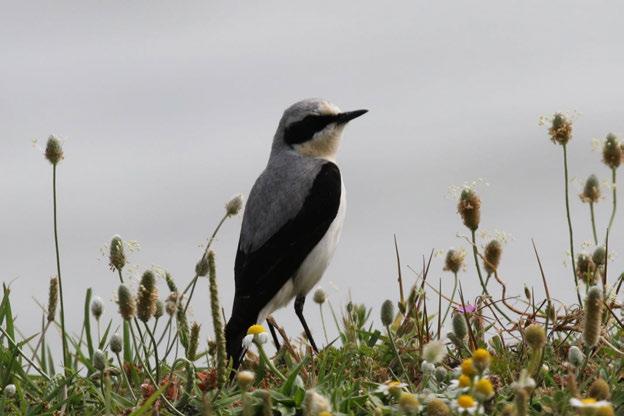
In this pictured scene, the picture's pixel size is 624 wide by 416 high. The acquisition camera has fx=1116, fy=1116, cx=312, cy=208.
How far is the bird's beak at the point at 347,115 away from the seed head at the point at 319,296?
222cm

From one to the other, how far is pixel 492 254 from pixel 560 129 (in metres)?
0.83

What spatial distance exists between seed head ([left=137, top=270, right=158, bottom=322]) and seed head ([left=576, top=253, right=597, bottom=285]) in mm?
2313

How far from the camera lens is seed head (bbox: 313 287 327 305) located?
6.48 meters

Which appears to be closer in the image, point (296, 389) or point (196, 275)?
point (296, 389)

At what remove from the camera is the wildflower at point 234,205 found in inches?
225

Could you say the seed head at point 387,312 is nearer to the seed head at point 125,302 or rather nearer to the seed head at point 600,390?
the seed head at point 125,302

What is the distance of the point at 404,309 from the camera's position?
6.37 metres

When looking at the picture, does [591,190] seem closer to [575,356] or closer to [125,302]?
[575,356]

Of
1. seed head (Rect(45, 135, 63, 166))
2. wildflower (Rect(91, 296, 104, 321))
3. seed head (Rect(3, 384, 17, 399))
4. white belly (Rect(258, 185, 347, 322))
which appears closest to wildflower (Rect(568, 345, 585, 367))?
wildflower (Rect(91, 296, 104, 321))

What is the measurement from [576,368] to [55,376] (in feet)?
8.79

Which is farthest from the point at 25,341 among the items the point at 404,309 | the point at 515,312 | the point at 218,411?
the point at 515,312

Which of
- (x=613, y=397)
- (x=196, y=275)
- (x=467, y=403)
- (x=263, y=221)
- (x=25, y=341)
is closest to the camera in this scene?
(x=467, y=403)

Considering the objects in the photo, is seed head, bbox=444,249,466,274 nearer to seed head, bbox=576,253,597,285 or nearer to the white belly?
seed head, bbox=576,253,597,285

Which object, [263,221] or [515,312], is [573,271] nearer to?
[515,312]
